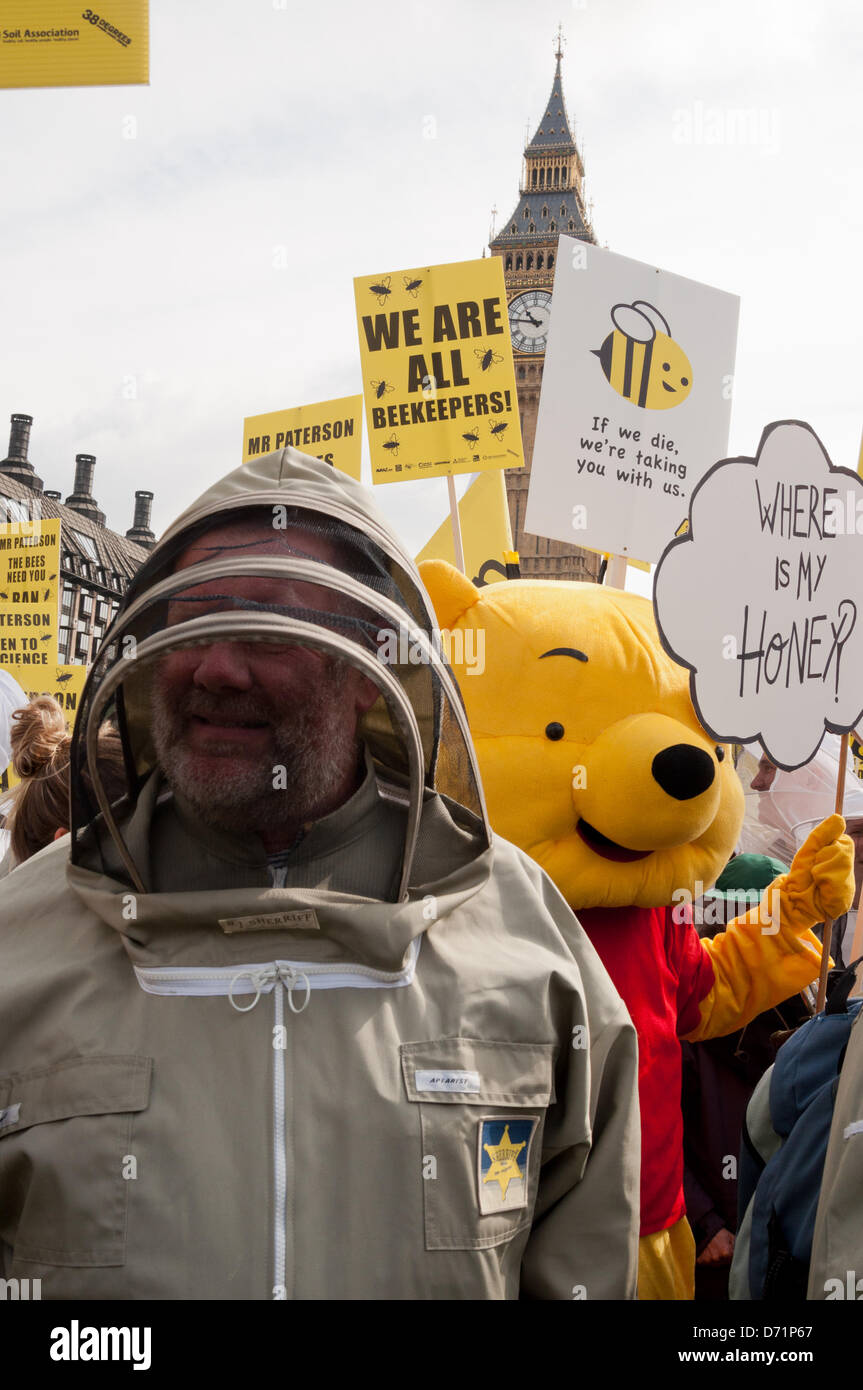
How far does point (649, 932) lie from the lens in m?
3.20

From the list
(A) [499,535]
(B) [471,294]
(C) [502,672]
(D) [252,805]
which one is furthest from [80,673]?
(D) [252,805]

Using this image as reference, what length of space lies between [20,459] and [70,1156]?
2475 inches

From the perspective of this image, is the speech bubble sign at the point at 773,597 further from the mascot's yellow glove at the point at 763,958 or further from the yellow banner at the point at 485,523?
the yellow banner at the point at 485,523

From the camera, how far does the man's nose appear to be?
5.70 feet

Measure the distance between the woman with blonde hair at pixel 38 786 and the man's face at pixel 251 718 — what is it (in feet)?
3.87

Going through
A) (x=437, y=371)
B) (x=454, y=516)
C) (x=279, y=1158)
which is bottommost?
(x=279, y=1158)

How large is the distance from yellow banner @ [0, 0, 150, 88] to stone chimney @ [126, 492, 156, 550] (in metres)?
71.3

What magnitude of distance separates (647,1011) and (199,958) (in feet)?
5.64

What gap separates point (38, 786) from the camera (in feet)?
11.2

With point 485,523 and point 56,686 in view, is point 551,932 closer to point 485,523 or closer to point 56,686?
point 485,523

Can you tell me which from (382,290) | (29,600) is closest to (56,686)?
(29,600)

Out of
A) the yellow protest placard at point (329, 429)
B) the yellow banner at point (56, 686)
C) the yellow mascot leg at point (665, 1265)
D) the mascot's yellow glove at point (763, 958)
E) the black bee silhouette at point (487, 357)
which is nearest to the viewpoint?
the yellow mascot leg at point (665, 1265)

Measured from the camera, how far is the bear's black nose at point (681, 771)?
2963 mm

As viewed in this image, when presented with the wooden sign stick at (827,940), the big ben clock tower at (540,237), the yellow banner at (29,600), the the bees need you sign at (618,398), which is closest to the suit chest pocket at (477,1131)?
the wooden sign stick at (827,940)
